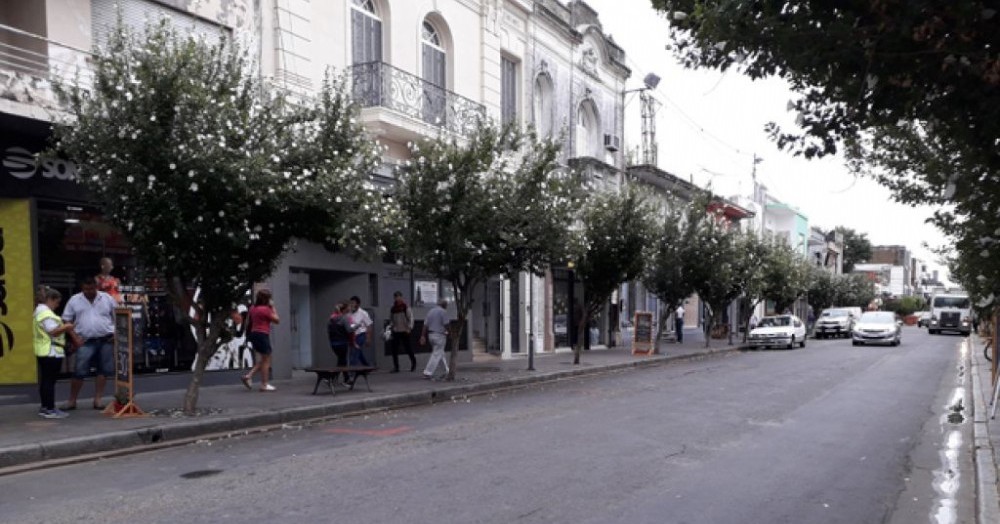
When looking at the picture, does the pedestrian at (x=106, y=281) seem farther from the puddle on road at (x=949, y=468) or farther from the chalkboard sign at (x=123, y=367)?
the puddle on road at (x=949, y=468)

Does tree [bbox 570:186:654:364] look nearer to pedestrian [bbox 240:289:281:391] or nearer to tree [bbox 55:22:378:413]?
pedestrian [bbox 240:289:281:391]

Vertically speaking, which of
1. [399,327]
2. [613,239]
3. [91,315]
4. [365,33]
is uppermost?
[365,33]

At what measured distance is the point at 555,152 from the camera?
15.8 m

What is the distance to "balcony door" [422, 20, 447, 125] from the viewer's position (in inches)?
736

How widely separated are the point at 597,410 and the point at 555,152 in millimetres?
5712

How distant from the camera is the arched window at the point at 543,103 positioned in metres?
25.4

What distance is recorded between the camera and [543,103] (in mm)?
25812

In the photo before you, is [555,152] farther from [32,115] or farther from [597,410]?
[32,115]

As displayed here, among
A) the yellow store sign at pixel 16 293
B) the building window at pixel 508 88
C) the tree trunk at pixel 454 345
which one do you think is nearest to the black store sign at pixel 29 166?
the yellow store sign at pixel 16 293

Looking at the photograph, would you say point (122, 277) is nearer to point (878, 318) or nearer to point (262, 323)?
point (262, 323)

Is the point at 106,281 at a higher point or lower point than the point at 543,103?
lower

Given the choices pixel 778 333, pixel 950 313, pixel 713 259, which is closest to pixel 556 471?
pixel 713 259

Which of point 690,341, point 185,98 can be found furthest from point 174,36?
point 690,341

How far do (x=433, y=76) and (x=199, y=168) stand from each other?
11204mm
